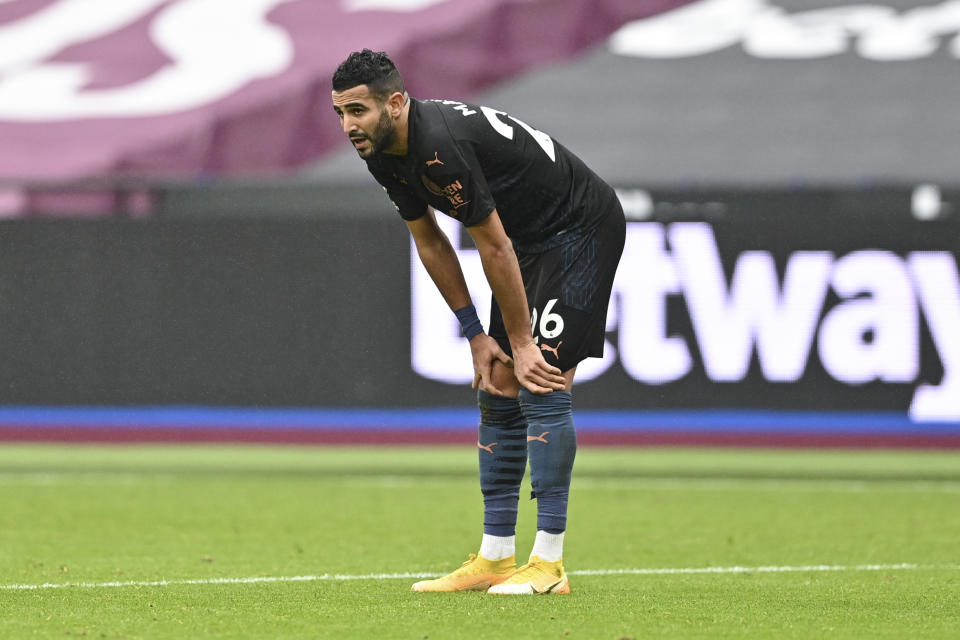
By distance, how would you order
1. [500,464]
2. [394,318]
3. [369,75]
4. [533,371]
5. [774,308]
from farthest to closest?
[394,318] < [774,308] < [500,464] < [533,371] < [369,75]

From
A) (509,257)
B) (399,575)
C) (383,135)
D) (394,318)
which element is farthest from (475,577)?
(394,318)

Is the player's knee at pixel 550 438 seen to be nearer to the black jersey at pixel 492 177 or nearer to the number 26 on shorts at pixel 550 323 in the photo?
the number 26 on shorts at pixel 550 323

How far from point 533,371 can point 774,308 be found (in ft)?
22.1

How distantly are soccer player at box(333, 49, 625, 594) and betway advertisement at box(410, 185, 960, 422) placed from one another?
6012mm

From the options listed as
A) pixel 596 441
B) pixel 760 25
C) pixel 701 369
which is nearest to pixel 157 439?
pixel 596 441

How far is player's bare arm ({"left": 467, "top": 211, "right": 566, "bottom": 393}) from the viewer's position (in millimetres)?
5043

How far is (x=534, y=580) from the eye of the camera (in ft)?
17.4

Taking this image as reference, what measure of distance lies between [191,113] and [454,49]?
303 centimetres

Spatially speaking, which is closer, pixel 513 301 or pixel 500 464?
pixel 513 301

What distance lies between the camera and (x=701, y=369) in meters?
11.7

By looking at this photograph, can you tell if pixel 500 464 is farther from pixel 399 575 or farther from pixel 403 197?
pixel 403 197

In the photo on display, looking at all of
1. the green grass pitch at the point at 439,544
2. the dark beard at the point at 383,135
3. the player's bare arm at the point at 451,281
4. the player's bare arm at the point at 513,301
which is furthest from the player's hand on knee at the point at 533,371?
the dark beard at the point at 383,135

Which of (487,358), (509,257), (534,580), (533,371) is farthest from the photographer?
(487,358)

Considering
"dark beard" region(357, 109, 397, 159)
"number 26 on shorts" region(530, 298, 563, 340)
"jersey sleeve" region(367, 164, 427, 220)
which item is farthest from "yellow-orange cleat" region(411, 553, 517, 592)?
"dark beard" region(357, 109, 397, 159)
